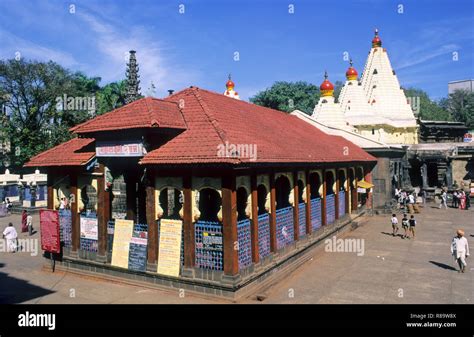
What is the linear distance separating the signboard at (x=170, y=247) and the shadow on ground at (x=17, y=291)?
3572 millimetres

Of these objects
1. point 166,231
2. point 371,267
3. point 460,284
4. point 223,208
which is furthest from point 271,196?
point 460,284

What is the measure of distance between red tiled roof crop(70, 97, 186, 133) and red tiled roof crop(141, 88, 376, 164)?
50cm

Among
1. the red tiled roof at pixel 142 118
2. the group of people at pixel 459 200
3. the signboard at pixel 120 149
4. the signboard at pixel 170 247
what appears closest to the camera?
the signboard at pixel 170 247

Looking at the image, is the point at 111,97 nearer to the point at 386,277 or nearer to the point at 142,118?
the point at 142,118

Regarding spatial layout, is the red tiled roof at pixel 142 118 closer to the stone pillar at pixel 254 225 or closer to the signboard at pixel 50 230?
the stone pillar at pixel 254 225

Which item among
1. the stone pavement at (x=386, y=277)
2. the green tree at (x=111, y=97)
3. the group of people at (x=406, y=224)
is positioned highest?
the green tree at (x=111, y=97)

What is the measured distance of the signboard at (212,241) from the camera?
1073 cm

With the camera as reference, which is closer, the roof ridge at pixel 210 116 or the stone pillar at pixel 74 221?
the roof ridge at pixel 210 116

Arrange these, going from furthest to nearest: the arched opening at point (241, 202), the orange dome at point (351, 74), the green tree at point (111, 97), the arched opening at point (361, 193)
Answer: the green tree at point (111, 97) → the orange dome at point (351, 74) → the arched opening at point (361, 193) → the arched opening at point (241, 202)

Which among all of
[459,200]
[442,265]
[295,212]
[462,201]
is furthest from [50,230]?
[459,200]

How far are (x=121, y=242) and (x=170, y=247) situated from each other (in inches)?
82.6

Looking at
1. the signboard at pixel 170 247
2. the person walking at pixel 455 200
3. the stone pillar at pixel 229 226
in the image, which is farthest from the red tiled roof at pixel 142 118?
the person walking at pixel 455 200

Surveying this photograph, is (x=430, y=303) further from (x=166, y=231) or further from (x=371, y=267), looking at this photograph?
(x=166, y=231)

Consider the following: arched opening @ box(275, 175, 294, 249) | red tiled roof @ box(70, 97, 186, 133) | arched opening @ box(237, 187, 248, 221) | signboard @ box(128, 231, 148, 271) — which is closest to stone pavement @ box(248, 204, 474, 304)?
arched opening @ box(275, 175, 294, 249)
